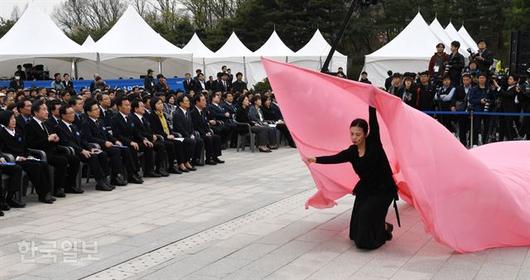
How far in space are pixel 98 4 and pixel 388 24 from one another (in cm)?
3423

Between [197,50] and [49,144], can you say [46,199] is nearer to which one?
[49,144]

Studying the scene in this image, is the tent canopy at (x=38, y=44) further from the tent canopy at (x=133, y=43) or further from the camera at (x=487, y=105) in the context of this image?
the camera at (x=487, y=105)

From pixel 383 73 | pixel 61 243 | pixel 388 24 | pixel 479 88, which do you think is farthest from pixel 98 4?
pixel 61 243

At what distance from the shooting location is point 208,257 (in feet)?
19.3

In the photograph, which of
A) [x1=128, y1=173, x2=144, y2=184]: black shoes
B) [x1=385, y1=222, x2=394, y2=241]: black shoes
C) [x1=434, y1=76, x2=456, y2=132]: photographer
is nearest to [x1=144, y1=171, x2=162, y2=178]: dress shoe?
[x1=128, y1=173, x2=144, y2=184]: black shoes

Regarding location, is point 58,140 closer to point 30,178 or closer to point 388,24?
point 30,178

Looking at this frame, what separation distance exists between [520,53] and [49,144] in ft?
A: 35.7

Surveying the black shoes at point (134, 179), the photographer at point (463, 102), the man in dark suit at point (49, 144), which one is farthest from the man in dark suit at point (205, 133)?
the photographer at point (463, 102)

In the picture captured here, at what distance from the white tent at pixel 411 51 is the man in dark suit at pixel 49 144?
19165 millimetres

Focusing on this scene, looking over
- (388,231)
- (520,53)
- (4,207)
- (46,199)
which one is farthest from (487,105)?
(4,207)

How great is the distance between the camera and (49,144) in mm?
9023

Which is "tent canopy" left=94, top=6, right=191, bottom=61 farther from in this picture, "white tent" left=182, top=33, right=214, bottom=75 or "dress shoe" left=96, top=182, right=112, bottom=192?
"dress shoe" left=96, top=182, right=112, bottom=192

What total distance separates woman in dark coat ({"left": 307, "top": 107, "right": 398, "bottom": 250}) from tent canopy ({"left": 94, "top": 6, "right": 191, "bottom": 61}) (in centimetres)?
1741

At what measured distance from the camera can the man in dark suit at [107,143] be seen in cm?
981
